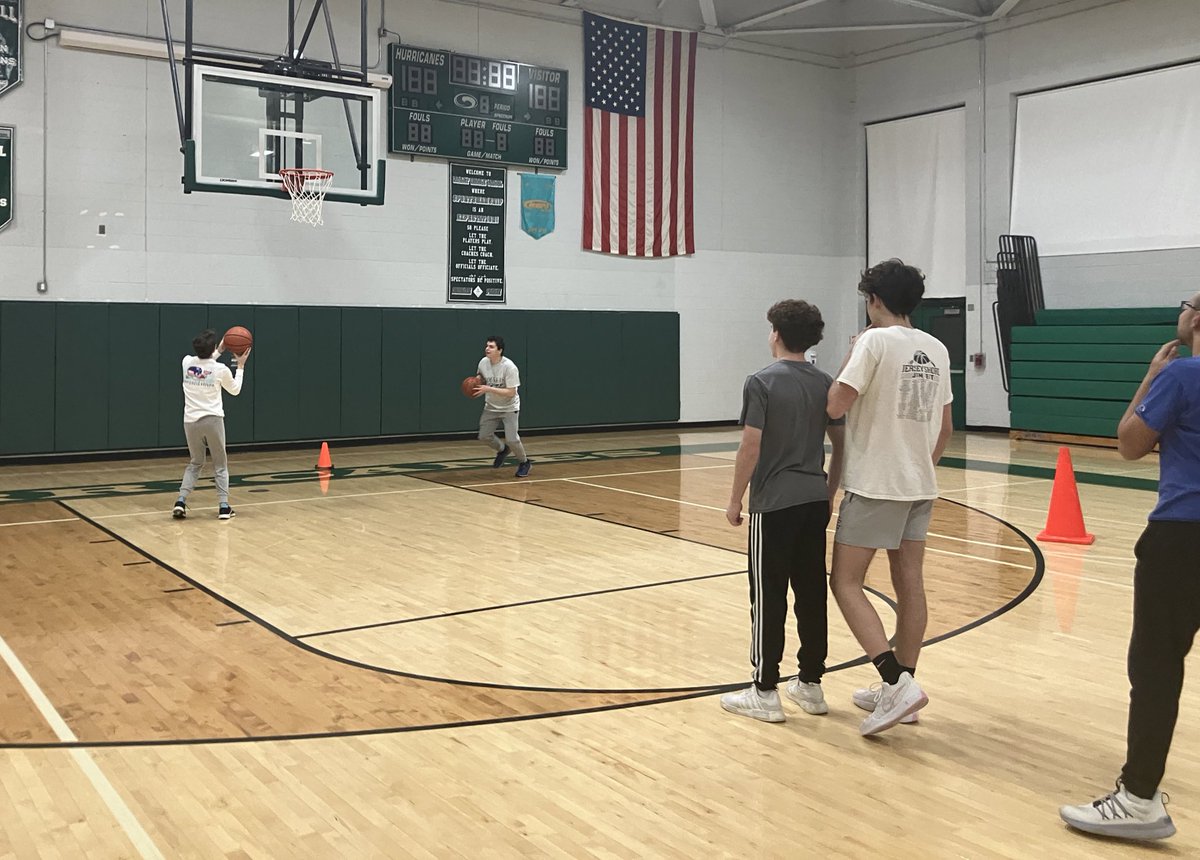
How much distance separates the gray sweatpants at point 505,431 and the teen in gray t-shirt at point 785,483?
8.41 metres

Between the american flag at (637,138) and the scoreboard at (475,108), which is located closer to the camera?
the scoreboard at (475,108)

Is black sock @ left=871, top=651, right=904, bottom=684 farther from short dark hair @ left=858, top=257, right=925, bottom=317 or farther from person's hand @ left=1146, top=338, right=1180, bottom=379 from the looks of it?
person's hand @ left=1146, top=338, right=1180, bottom=379

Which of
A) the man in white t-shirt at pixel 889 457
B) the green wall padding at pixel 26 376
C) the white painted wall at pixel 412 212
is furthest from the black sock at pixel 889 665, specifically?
the white painted wall at pixel 412 212

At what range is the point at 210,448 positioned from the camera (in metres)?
10.1

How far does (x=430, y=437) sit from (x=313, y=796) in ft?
45.7

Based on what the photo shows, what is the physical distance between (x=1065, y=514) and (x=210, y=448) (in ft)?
23.7

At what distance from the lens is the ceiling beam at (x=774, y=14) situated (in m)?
18.5

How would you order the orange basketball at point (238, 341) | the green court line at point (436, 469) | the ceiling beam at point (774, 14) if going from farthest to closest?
the ceiling beam at point (774, 14) < the green court line at point (436, 469) < the orange basketball at point (238, 341)

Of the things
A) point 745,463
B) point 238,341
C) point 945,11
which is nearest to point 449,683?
point 745,463

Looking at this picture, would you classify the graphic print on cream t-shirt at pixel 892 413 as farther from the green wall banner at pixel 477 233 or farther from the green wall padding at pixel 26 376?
the green wall banner at pixel 477 233

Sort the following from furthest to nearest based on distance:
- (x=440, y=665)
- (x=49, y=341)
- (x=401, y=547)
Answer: (x=49, y=341), (x=401, y=547), (x=440, y=665)

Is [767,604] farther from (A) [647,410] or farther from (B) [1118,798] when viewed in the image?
(A) [647,410]

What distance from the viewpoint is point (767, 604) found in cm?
465

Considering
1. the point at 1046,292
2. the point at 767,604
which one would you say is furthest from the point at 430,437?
the point at 767,604
